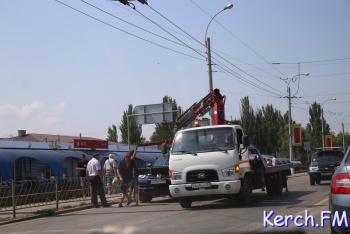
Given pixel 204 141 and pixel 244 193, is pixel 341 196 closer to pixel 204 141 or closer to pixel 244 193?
pixel 244 193

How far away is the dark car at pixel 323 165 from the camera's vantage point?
78.4 ft

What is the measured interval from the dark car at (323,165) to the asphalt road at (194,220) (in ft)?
→ 30.0

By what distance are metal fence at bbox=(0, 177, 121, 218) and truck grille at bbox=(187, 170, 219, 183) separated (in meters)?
5.20

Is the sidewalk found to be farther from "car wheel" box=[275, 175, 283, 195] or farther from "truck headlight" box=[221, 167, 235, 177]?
"car wheel" box=[275, 175, 283, 195]

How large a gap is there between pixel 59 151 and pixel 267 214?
2113cm

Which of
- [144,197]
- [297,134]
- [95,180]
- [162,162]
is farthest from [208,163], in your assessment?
[297,134]

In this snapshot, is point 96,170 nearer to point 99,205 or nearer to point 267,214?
point 99,205

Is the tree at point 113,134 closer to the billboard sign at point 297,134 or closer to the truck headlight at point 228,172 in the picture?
the billboard sign at point 297,134

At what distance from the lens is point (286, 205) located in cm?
1420

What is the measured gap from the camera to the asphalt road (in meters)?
10.2

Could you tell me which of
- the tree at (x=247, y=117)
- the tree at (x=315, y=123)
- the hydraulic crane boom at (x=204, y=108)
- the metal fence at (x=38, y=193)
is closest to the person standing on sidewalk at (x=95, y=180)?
the metal fence at (x=38, y=193)

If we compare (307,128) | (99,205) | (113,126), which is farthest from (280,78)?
(113,126)

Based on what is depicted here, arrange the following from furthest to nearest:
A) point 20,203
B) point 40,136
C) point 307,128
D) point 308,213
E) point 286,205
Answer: point 307,128
point 40,136
point 20,203
point 286,205
point 308,213

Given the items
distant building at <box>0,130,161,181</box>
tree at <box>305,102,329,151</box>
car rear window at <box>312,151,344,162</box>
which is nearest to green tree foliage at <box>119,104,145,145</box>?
tree at <box>305,102,329,151</box>
